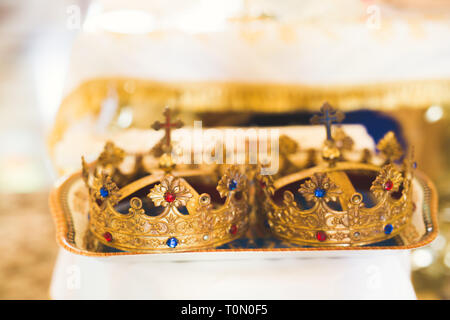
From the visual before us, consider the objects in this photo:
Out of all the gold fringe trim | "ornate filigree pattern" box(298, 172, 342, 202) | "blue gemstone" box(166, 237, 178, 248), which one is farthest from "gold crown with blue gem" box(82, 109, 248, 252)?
the gold fringe trim

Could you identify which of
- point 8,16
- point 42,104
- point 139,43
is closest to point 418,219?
point 139,43

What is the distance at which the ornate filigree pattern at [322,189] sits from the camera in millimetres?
527

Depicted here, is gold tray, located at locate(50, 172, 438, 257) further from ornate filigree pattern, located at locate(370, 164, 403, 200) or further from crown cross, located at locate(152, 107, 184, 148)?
crown cross, located at locate(152, 107, 184, 148)

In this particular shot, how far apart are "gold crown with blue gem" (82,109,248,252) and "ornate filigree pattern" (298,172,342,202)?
0.10 metres

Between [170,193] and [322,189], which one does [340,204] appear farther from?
[170,193]

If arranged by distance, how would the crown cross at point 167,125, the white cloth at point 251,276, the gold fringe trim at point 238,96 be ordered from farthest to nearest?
the gold fringe trim at point 238,96
the crown cross at point 167,125
the white cloth at point 251,276

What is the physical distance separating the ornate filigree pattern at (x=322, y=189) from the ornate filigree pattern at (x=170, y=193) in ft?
0.55

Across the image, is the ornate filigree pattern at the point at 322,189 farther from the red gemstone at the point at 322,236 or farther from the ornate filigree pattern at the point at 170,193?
the ornate filigree pattern at the point at 170,193

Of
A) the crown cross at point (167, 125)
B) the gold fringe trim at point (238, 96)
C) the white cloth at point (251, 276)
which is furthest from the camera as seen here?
the gold fringe trim at point (238, 96)

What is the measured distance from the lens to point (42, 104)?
4.36ft

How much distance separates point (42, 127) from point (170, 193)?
1090mm

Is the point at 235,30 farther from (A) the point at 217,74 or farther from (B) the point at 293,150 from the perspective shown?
Answer: (B) the point at 293,150

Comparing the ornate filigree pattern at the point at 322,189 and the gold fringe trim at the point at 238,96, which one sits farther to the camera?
the gold fringe trim at the point at 238,96

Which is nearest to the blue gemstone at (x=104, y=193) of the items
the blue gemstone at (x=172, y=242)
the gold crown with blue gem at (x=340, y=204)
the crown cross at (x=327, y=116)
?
the blue gemstone at (x=172, y=242)
